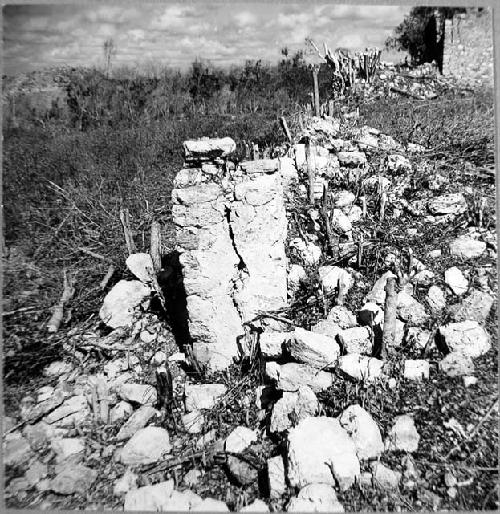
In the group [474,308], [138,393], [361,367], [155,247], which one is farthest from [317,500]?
[155,247]

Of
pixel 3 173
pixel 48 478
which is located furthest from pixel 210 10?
pixel 48 478

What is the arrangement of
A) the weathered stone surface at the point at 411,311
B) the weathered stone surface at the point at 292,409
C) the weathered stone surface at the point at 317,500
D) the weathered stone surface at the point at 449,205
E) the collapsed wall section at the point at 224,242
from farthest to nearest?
the weathered stone surface at the point at 449,205
the weathered stone surface at the point at 411,311
the collapsed wall section at the point at 224,242
the weathered stone surface at the point at 292,409
the weathered stone surface at the point at 317,500

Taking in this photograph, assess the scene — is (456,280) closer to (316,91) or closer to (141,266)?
(141,266)

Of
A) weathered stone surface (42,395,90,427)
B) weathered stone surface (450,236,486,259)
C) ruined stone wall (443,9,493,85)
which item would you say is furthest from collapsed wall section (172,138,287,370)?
ruined stone wall (443,9,493,85)

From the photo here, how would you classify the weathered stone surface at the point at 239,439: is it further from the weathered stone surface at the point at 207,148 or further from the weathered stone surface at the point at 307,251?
the weathered stone surface at the point at 207,148

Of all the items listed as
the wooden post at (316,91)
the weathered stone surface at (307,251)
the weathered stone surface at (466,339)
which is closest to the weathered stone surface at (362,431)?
the weathered stone surface at (466,339)

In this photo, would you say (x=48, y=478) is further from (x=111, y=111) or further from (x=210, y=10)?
(x=111, y=111)
